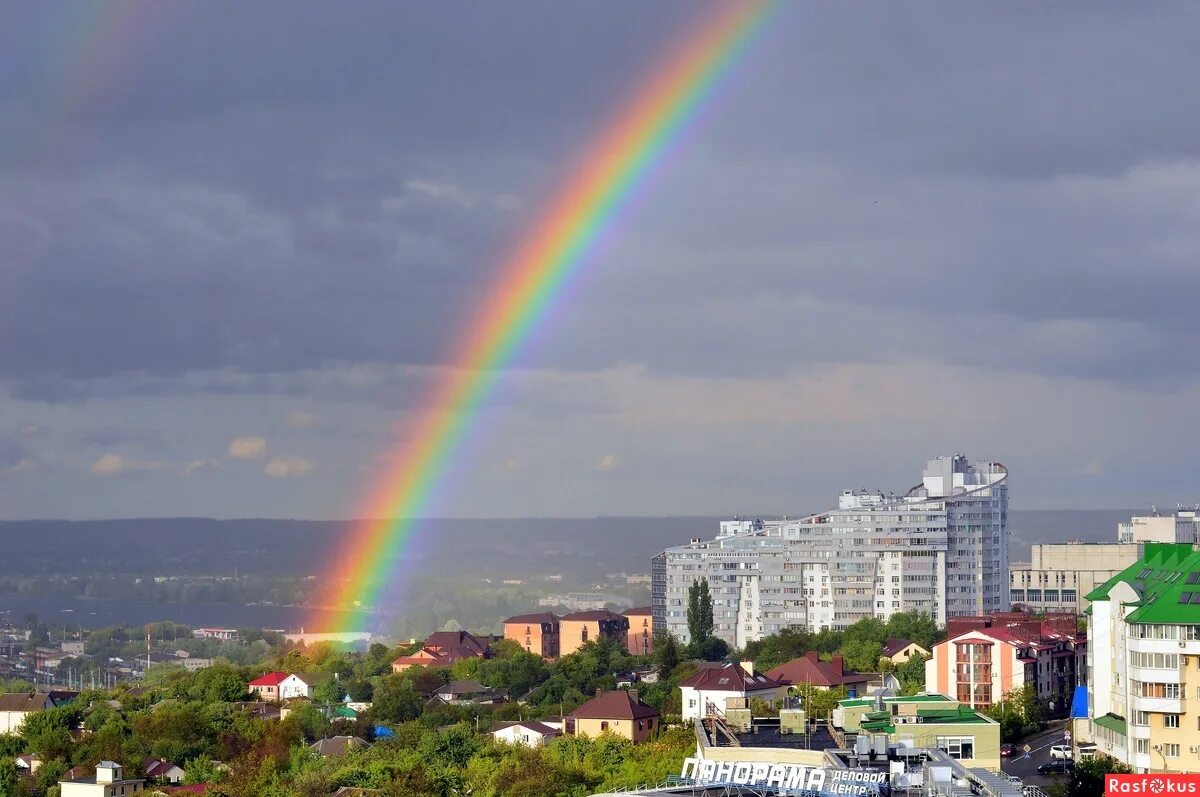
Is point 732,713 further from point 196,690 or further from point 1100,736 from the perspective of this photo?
point 196,690

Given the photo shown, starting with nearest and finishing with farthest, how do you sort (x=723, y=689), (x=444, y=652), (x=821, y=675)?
1. (x=723, y=689)
2. (x=821, y=675)
3. (x=444, y=652)

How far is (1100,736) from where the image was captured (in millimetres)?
63625

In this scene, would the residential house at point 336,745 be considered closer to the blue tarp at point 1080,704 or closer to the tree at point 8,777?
the tree at point 8,777

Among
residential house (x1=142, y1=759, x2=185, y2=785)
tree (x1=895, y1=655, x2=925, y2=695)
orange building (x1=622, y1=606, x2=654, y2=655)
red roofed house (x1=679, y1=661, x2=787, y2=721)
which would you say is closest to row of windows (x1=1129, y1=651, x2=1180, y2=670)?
red roofed house (x1=679, y1=661, x2=787, y2=721)

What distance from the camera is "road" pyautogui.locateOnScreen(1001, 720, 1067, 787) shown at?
58.7 metres

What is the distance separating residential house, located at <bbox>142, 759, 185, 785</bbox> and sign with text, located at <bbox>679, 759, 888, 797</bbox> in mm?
40712

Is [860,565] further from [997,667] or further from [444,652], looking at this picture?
[997,667]

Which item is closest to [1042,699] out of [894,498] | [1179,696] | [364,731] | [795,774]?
[1179,696]

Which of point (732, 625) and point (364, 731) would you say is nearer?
point (364, 731)

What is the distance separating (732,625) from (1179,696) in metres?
96.0

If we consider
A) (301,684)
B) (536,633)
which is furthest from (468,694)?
(536,633)

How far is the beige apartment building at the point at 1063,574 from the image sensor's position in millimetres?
156250

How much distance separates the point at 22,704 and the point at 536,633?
5891 centimetres

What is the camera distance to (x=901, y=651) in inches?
3772
